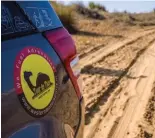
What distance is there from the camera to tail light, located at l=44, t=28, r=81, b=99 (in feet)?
7.48

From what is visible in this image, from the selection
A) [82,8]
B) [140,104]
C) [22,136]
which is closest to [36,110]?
[22,136]

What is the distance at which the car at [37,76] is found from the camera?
1697 mm

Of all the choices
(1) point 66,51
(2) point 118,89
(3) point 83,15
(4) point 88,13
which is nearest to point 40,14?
(1) point 66,51

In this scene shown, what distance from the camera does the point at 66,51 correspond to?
2412 mm

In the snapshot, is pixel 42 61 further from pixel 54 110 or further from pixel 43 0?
pixel 43 0

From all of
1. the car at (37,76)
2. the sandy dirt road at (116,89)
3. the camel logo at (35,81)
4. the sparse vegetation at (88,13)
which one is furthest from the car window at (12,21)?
the sparse vegetation at (88,13)

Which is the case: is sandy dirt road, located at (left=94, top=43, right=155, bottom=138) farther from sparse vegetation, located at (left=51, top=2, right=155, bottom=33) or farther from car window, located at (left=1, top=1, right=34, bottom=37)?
sparse vegetation, located at (left=51, top=2, right=155, bottom=33)

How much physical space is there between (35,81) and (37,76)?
0.03 meters

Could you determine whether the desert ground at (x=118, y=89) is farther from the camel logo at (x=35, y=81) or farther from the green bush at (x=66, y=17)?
the green bush at (x=66, y=17)

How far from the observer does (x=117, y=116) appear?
211 inches

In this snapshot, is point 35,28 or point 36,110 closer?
point 36,110

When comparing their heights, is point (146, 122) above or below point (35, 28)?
Result: below

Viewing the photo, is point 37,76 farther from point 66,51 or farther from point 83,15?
point 83,15

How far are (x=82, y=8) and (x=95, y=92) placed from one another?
19230 millimetres
